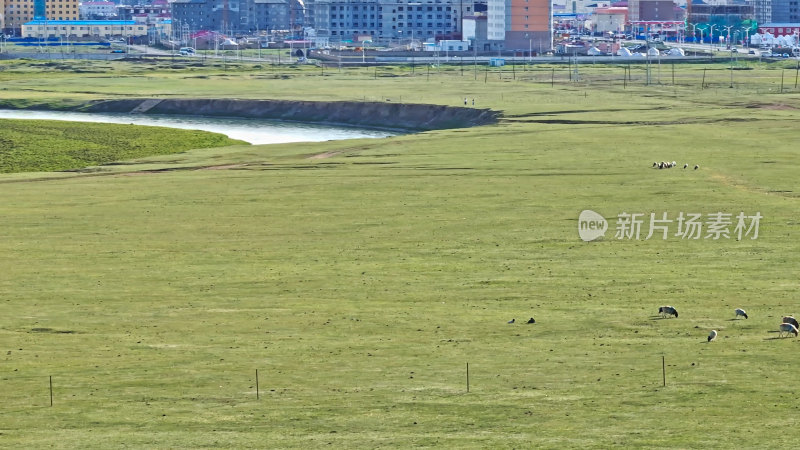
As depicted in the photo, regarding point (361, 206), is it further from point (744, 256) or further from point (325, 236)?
point (744, 256)

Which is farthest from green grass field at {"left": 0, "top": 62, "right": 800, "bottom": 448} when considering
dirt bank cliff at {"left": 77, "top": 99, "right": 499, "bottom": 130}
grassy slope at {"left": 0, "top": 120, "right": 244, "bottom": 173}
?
dirt bank cliff at {"left": 77, "top": 99, "right": 499, "bottom": 130}

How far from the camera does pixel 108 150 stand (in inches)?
4552

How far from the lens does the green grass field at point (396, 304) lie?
35.2m

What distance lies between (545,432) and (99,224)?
138ft

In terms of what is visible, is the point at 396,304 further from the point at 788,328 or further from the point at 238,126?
the point at 238,126

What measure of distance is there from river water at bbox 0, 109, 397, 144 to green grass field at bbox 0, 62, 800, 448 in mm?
38193

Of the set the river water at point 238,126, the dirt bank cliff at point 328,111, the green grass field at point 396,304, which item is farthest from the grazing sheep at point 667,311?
the river water at point 238,126

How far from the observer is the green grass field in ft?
115

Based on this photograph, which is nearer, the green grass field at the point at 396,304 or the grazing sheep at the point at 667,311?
the green grass field at the point at 396,304

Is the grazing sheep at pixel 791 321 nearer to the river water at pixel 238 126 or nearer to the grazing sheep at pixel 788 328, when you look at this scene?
the grazing sheep at pixel 788 328

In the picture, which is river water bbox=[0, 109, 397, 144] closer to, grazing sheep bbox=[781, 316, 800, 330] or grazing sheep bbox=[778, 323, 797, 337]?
grazing sheep bbox=[781, 316, 800, 330]

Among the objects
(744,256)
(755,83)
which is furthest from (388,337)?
(755,83)

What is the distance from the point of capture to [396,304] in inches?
1955

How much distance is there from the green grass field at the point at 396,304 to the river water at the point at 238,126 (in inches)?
1504
